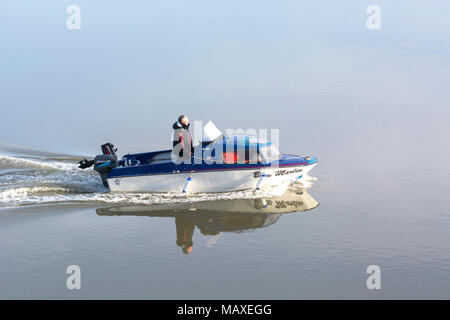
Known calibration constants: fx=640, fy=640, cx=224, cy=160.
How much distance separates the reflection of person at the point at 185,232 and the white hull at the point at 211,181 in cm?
205

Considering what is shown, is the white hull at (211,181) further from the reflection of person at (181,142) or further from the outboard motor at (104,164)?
the reflection of person at (181,142)

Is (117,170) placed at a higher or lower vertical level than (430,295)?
higher

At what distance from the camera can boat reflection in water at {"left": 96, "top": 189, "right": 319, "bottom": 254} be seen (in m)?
17.6

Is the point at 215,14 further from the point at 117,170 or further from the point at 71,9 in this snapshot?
the point at 117,170

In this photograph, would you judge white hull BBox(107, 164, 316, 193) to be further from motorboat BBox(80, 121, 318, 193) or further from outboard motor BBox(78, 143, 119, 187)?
outboard motor BBox(78, 143, 119, 187)

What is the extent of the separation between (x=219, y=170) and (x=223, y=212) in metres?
1.62

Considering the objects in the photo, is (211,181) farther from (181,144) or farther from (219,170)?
(181,144)

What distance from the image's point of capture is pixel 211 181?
65.6ft

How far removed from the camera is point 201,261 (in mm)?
15094

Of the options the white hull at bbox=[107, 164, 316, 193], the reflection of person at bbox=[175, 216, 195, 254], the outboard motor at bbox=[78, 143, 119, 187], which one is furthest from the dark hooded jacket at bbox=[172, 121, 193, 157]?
the reflection of person at bbox=[175, 216, 195, 254]

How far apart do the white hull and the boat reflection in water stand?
58 centimetres

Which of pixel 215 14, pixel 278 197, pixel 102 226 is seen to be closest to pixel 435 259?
pixel 278 197

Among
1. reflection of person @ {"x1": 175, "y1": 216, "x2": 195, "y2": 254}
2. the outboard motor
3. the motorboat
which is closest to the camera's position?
reflection of person @ {"x1": 175, "y1": 216, "x2": 195, "y2": 254}

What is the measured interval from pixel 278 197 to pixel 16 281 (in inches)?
348
